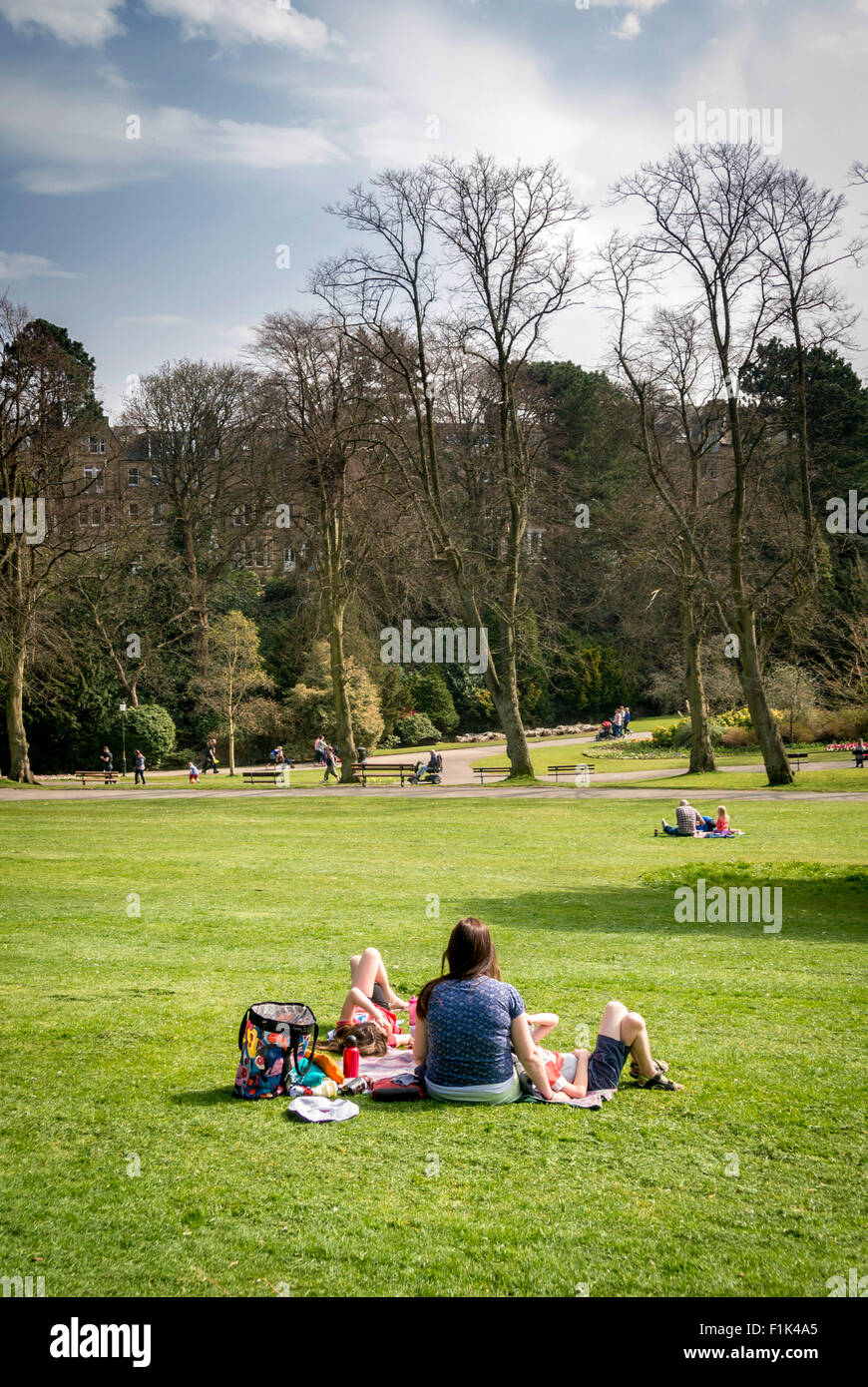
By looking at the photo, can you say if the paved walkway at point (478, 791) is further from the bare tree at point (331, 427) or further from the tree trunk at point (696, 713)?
the bare tree at point (331, 427)

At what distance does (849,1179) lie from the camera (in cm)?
546

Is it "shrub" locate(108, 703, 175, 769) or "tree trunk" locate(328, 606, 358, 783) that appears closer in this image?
"tree trunk" locate(328, 606, 358, 783)

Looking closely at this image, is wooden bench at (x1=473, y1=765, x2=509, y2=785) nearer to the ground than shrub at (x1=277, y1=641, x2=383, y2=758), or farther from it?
nearer to the ground

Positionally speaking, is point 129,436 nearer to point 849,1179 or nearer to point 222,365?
point 222,365

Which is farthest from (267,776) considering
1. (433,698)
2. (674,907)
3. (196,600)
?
(674,907)

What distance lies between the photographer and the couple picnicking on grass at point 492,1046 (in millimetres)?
6516

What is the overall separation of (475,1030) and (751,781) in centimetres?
2885

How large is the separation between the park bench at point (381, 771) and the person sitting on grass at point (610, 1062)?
2950 cm

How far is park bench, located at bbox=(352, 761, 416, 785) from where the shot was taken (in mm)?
38412

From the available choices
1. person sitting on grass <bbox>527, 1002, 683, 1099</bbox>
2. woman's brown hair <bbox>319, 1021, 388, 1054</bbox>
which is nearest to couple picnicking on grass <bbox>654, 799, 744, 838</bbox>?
woman's brown hair <bbox>319, 1021, 388, 1054</bbox>

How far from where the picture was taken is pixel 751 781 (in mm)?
33750

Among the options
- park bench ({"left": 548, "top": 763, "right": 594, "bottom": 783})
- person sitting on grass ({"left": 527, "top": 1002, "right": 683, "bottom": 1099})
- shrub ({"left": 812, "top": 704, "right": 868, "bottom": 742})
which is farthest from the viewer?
shrub ({"left": 812, "top": 704, "right": 868, "bottom": 742})

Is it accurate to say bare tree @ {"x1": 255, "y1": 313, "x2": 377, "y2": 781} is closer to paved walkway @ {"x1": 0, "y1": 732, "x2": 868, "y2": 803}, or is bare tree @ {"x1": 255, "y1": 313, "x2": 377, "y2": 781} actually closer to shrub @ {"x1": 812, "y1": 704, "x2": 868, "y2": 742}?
paved walkway @ {"x1": 0, "y1": 732, "x2": 868, "y2": 803}

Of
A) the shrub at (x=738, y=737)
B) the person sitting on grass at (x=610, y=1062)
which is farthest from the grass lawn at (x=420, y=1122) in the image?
the shrub at (x=738, y=737)
